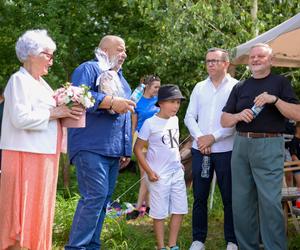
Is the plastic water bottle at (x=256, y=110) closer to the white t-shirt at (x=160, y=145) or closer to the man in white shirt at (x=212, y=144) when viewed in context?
the man in white shirt at (x=212, y=144)

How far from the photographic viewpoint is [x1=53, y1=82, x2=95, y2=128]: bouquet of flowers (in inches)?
155

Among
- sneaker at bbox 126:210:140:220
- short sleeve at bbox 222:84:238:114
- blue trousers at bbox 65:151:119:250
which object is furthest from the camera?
sneaker at bbox 126:210:140:220

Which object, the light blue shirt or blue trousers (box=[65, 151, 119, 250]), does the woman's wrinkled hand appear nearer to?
blue trousers (box=[65, 151, 119, 250])

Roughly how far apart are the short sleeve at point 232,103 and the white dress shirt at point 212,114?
0.27 metres

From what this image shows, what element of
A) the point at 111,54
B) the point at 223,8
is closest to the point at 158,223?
the point at 111,54

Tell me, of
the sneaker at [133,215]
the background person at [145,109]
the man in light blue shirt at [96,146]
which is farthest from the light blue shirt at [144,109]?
the man in light blue shirt at [96,146]

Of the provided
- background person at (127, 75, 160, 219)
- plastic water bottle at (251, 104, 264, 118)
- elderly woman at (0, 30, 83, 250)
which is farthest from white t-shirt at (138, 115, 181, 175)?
background person at (127, 75, 160, 219)

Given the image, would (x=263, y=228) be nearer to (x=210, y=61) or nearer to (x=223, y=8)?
(x=210, y=61)

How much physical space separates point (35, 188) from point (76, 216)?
60 cm

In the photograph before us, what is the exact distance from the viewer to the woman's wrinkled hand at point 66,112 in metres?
3.92

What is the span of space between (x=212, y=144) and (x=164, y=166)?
505 mm

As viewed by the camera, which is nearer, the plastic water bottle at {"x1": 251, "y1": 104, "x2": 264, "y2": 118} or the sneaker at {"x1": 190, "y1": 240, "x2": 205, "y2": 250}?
the plastic water bottle at {"x1": 251, "y1": 104, "x2": 264, "y2": 118}

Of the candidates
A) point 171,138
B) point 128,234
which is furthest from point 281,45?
point 128,234

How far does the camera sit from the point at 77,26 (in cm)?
947
